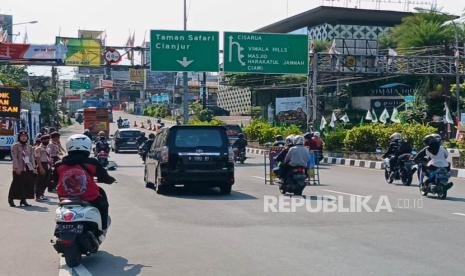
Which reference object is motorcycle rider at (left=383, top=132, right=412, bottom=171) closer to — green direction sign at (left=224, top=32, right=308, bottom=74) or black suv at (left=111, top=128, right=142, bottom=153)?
green direction sign at (left=224, top=32, right=308, bottom=74)

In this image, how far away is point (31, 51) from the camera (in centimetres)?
3594

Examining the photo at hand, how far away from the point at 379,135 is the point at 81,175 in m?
25.5

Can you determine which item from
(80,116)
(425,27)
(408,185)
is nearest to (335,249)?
(408,185)

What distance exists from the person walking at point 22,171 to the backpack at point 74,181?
7.13 m

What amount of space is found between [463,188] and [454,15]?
53.4 metres

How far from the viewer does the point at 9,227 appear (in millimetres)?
12320

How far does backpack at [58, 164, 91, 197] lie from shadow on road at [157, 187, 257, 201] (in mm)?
8052

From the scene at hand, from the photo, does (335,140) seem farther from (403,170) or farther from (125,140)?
(403,170)

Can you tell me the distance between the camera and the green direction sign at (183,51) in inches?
1375

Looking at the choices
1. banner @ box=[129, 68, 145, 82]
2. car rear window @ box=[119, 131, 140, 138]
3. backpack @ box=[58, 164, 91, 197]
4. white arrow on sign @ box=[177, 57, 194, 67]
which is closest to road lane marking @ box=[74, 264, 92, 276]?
backpack @ box=[58, 164, 91, 197]

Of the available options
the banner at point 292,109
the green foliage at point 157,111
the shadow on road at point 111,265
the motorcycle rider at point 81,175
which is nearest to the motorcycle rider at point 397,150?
the shadow on road at point 111,265

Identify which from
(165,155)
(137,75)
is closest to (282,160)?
(165,155)

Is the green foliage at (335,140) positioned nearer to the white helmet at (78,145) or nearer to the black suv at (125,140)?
the black suv at (125,140)

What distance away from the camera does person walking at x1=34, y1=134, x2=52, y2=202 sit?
56.4 ft
